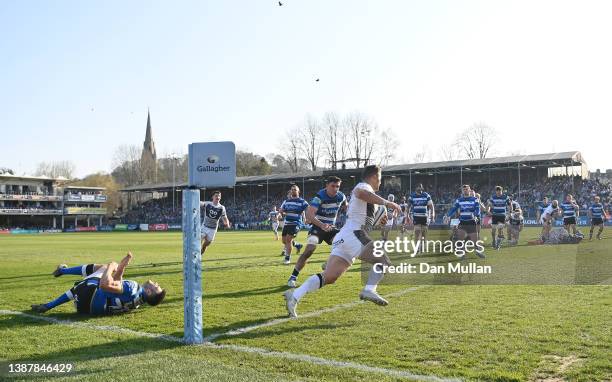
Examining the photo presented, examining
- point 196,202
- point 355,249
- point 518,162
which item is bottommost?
point 355,249

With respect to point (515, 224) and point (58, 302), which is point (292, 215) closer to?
point (58, 302)

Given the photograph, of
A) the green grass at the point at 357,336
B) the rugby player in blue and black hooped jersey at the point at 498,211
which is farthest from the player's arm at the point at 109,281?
the rugby player in blue and black hooped jersey at the point at 498,211

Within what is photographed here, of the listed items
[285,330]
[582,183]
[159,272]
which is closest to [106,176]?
[582,183]

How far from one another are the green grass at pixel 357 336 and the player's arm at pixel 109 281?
42cm

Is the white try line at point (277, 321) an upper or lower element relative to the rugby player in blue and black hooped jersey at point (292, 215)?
lower

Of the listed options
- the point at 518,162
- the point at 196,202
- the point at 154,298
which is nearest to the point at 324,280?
the point at 196,202

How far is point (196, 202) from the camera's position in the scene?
5867mm

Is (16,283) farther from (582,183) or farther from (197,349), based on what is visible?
(582,183)

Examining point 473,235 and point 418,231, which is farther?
point 418,231

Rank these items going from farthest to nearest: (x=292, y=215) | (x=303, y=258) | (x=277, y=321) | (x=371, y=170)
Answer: (x=292, y=215) → (x=303, y=258) → (x=371, y=170) → (x=277, y=321)

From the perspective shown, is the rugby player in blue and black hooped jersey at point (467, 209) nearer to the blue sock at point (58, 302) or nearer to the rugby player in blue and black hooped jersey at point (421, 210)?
the rugby player in blue and black hooped jersey at point (421, 210)

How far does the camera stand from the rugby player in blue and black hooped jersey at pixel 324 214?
993 cm

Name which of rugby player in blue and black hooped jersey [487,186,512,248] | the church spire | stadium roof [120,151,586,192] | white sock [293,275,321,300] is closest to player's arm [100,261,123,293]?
white sock [293,275,321,300]

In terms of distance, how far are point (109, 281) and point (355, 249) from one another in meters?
3.28
